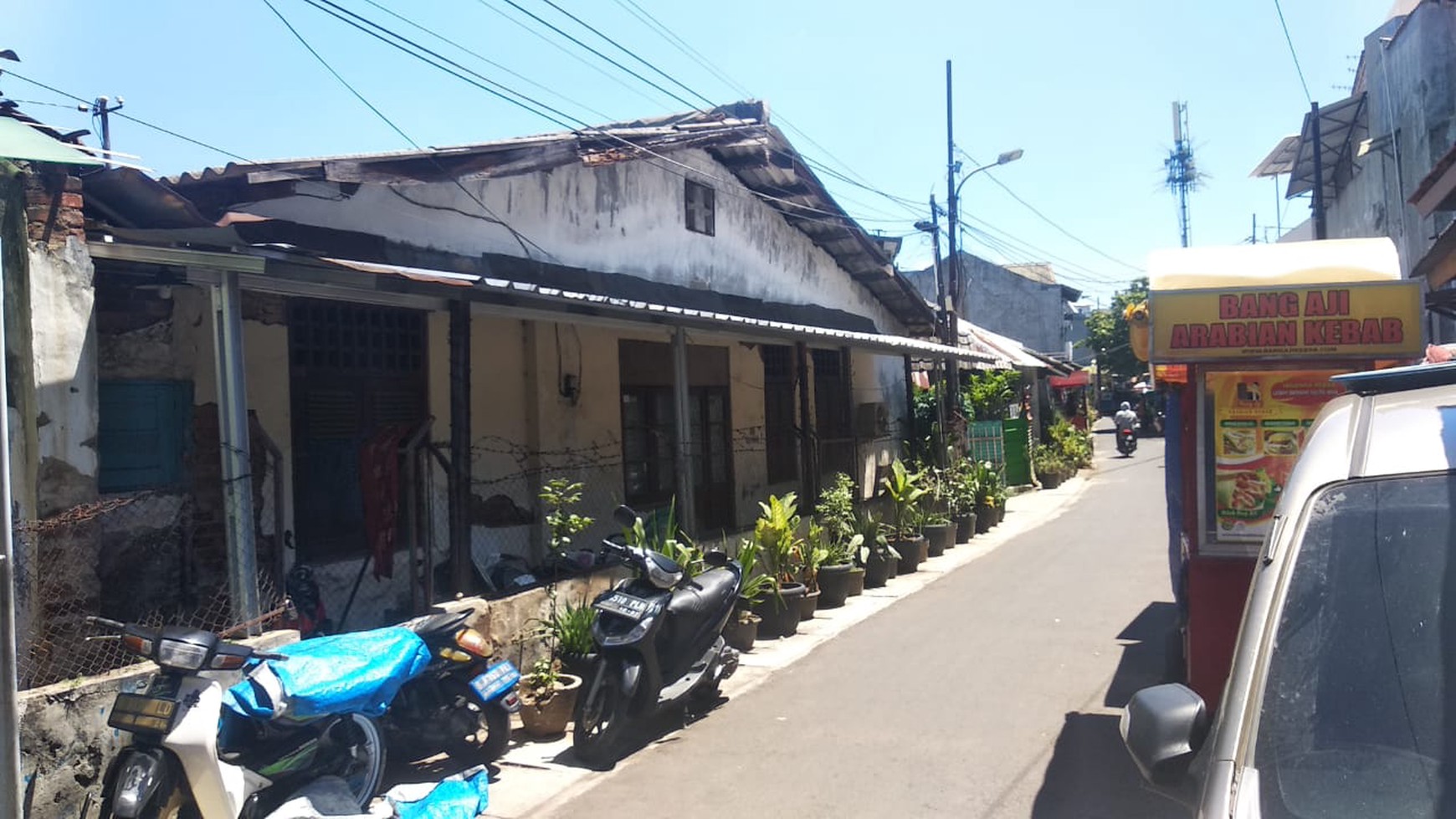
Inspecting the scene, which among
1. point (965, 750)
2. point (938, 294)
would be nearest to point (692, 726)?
point (965, 750)

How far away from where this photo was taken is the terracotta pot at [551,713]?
6051 millimetres

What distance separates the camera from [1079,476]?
24141 millimetres

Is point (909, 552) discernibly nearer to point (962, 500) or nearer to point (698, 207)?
point (962, 500)

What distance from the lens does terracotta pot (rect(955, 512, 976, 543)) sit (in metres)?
13.8

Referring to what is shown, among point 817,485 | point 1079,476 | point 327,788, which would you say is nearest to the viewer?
point 327,788

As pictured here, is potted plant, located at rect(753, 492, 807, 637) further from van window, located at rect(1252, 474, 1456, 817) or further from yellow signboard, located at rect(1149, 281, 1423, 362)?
van window, located at rect(1252, 474, 1456, 817)

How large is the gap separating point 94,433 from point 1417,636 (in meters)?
6.00

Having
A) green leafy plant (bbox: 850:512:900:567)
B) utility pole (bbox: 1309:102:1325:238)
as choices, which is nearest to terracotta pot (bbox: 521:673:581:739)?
green leafy plant (bbox: 850:512:900:567)

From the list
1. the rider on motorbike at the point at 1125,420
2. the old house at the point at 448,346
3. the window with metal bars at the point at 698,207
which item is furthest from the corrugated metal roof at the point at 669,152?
the rider on motorbike at the point at 1125,420

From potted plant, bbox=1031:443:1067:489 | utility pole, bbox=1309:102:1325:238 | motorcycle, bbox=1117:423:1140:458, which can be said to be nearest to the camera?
utility pole, bbox=1309:102:1325:238

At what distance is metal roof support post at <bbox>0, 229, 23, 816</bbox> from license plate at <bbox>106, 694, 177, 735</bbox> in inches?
19.3

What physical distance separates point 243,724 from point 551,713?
78.9 inches

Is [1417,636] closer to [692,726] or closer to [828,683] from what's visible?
[692,726]

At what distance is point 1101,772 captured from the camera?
16.5 feet
